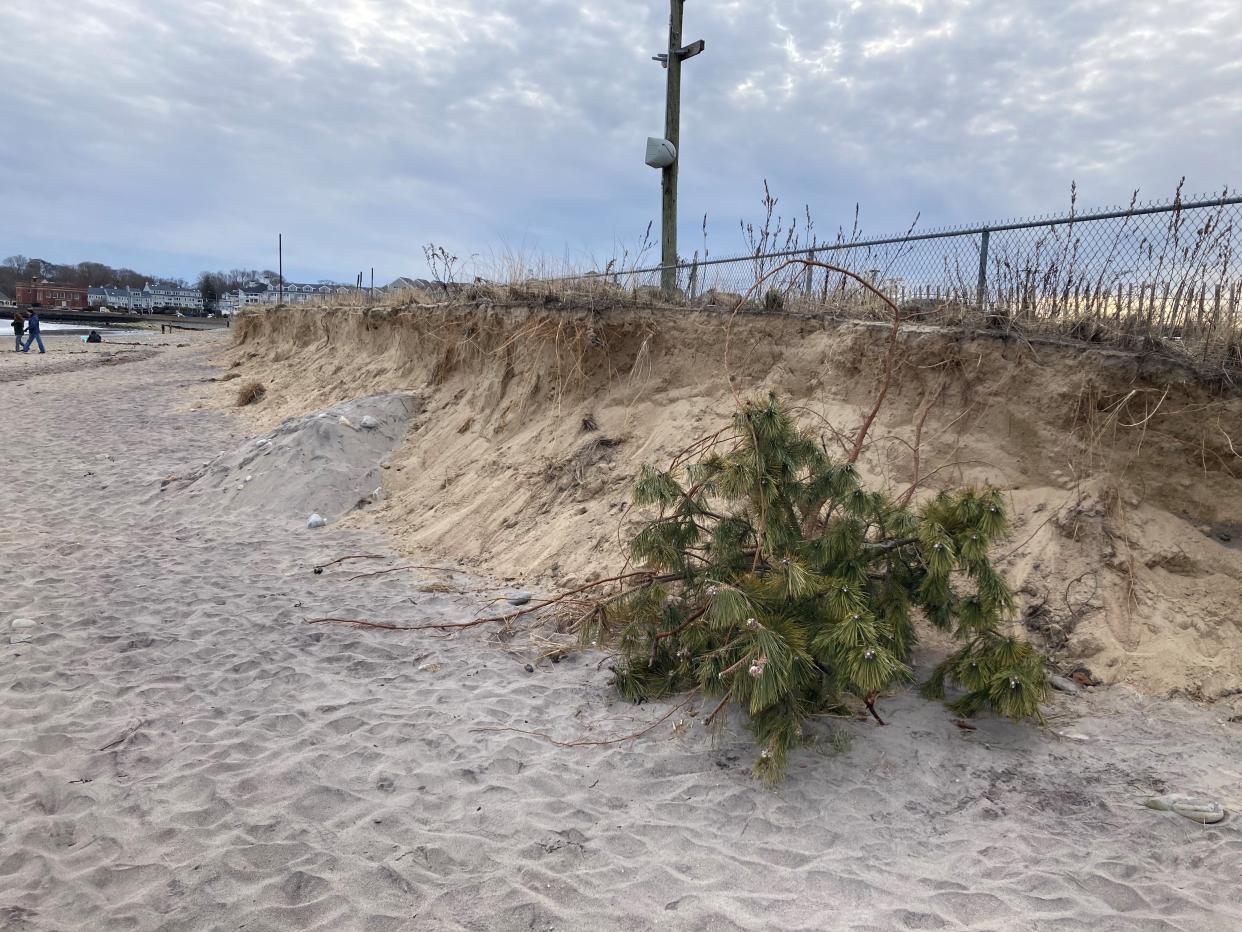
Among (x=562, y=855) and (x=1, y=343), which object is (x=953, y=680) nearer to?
(x=562, y=855)

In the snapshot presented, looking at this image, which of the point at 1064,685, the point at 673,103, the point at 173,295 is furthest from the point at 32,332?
the point at 173,295

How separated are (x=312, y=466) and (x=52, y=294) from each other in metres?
109

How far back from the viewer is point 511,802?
3.51m

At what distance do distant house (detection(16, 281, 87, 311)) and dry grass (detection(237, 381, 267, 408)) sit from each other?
88.9m

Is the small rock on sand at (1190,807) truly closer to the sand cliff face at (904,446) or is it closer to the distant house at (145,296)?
the sand cliff face at (904,446)

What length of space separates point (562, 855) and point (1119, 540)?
3.73 m

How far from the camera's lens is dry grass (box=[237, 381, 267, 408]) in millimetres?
16125

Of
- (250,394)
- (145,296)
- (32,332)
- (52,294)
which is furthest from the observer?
(145,296)

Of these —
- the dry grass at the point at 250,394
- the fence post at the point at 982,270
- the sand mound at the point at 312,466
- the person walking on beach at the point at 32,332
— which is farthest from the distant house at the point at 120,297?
the fence post at the point at 982,270

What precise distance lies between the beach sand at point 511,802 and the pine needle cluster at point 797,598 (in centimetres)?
27

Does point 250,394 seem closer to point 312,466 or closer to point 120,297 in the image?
point 312,466

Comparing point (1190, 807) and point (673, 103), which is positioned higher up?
point (673, 103)

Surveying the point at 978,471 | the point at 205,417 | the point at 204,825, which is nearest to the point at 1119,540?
the point at 978,471

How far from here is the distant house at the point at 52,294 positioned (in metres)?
86.6
